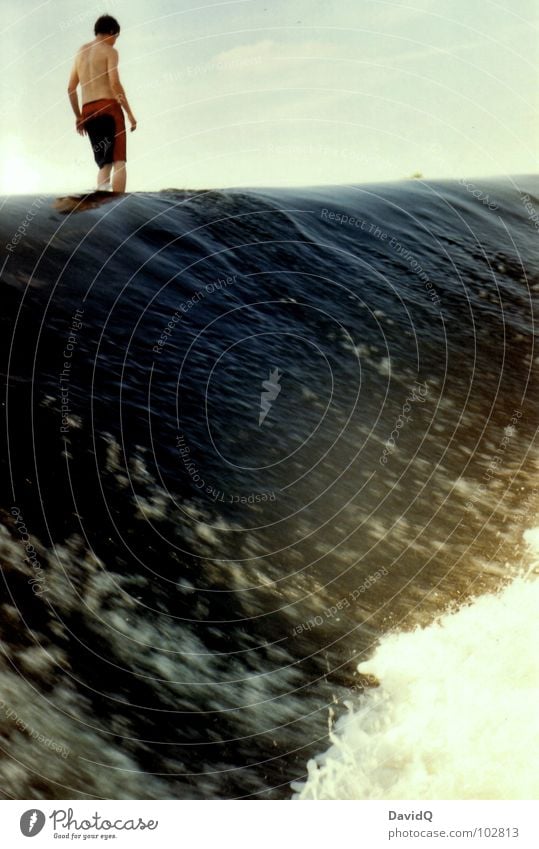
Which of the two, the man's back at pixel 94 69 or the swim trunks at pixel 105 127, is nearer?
the man's back at pixel 94 69

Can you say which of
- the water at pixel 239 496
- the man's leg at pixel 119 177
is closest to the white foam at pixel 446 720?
the water at pixel 239 496

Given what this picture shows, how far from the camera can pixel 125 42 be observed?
5.15 m

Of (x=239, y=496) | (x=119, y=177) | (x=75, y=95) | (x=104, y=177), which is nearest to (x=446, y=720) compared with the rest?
(x=239, y=496)

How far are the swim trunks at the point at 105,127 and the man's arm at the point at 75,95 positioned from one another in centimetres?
4

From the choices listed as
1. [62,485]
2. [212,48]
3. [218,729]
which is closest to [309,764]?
[218,729]

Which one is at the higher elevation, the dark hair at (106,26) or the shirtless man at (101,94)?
the dark hair at (106,26)

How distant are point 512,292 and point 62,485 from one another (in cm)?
586

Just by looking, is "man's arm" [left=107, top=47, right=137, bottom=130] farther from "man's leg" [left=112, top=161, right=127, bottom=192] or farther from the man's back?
"man's leg" [left=112, top=161, right=127, bottom=192]

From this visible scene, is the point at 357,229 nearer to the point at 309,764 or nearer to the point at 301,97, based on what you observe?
the point at 301,97

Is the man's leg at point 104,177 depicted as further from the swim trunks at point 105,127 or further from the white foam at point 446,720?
the white foam at point 446,720

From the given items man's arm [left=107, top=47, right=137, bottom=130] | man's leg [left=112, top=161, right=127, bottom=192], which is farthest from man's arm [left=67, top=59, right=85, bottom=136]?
man's leg [left=112, top=161, right=127, bottom=192]

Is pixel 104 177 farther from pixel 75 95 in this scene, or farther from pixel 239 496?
pixel 239 496

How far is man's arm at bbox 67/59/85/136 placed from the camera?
205 inches

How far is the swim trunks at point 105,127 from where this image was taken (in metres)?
5.31
